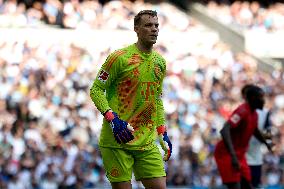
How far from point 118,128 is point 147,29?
0.90m

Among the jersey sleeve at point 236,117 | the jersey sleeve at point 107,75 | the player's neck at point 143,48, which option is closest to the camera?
the jersey sleeve at point 107,75

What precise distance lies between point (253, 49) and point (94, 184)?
1066 cm

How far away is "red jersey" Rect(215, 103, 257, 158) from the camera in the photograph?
33.0 feet

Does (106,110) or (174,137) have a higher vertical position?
(106,110)

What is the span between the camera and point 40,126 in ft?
55.2

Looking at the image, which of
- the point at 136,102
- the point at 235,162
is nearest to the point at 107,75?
the point at 136,102

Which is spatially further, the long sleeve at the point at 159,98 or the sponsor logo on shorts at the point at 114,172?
the long sleeve at the point at 159,98

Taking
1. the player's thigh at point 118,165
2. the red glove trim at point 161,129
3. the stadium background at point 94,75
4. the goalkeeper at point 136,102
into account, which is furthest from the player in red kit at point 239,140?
the stadium background at point 94,75

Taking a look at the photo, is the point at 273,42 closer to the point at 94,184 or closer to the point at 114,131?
the point at 94,184

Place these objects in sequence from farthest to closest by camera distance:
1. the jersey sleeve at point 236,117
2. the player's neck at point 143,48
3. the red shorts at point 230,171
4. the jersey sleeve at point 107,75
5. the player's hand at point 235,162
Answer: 1. the red shorts at point 230,171
2. the jersey sleeve at point 236,117
3. the player's hand at point 235,162
4. the player's neck at point 143,48
5. the jersey sleeve at point 107,75

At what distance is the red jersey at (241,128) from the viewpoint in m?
10.1

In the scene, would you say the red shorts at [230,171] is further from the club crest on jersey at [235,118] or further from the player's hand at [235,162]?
the club crest on jersey at [235,118]

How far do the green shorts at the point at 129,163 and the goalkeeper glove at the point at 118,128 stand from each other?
1.10ft

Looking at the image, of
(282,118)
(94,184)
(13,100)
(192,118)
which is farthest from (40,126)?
(282,118)
